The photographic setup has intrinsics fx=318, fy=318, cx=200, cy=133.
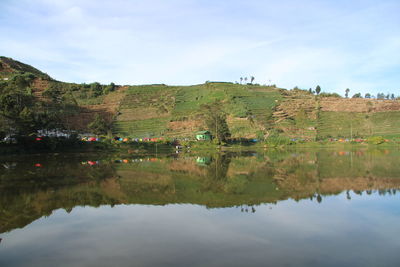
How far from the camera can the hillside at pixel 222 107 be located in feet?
210

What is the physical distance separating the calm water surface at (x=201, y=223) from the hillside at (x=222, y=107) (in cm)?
4624

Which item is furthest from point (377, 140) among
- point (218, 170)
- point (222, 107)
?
point (218, 170)

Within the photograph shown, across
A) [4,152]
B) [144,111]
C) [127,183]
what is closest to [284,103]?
[144,111]

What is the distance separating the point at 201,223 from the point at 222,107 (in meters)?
65.8

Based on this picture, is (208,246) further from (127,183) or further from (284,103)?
(284,103)

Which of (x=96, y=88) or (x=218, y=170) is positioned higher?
(x=96, y=88)

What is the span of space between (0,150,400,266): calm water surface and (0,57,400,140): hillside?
1820 inches

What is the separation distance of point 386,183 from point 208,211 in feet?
31.2

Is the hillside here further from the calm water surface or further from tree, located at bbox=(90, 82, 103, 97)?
the calm water surface

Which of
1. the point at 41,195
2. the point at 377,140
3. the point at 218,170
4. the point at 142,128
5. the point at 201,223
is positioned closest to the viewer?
the point at 201,223

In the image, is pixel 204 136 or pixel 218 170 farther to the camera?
pixel 204 136

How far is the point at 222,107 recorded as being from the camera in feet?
242

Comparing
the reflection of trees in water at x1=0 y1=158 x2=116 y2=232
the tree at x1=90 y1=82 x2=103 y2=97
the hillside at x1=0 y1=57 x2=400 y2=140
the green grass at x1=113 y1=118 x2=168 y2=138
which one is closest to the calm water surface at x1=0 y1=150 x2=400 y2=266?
the reflection of trees in water at x1=0 y1=158 x2=116 y2=232

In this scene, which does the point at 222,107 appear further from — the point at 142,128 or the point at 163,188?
the point at 163,188
